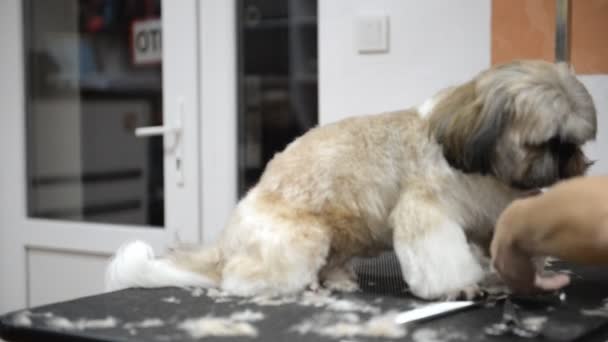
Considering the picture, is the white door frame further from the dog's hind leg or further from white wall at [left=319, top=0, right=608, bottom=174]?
the dog's hind leg

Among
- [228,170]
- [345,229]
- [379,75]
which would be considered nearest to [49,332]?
[345,229]

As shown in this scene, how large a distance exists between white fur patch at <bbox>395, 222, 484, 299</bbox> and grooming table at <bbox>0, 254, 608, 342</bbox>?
0.15 feet

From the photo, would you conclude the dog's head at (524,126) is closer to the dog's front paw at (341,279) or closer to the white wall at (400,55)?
the dog's front paw at (341,279)

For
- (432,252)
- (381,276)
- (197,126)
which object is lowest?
(381,276)

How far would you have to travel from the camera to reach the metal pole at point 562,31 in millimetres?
2010

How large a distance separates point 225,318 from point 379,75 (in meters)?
1.36

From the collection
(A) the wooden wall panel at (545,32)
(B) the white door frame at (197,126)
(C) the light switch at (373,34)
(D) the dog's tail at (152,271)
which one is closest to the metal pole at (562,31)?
(A) the wooden wall panel at (545,32)

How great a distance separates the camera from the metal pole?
A: 6.59ft

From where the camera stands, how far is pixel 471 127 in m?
1.38

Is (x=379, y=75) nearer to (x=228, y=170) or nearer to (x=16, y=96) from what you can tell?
(x=228, y=170)

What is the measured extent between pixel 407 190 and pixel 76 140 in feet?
8.07

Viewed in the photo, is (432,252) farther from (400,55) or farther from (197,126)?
(197,126)

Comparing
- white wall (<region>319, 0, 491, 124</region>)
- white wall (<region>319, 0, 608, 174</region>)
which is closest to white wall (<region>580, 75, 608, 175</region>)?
white wall (<region>319, 0, 608, 174</region>)

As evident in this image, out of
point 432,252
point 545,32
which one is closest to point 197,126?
point 545,32
